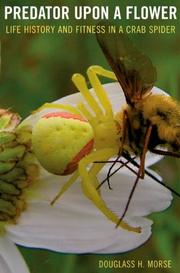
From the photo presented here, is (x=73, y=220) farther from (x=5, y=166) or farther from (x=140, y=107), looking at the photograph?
(x=140, y=107)

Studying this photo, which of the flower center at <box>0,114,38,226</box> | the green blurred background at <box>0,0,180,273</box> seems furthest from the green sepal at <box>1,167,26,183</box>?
the green blurred background at <box>0,0,180,273</box>

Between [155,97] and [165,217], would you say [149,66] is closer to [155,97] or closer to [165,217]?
[155,97]

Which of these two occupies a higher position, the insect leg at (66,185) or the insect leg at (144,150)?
the insect leg at (144,150)

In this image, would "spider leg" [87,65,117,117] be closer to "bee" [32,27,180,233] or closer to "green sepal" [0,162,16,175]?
"bee" [32,27,180,233]

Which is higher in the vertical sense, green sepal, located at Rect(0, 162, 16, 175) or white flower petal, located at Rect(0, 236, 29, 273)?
green sepal, located at Rect(0, 162, 16, 175)

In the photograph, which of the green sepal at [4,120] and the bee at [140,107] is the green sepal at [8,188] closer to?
the green sepal at [4,120]

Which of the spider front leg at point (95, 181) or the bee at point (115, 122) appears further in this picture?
the spider front leg at point (95, 181)

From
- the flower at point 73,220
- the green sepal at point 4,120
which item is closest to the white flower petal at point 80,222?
the flower at point 73,220
